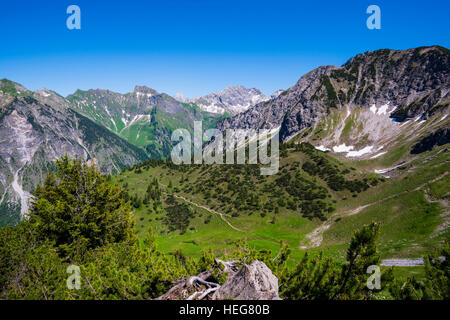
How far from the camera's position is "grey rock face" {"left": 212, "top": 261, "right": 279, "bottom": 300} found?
22.7 ft

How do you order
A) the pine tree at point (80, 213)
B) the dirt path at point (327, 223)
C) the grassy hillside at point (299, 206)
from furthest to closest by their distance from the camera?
the dirt path at point (327, 223) < the grassy hillside at point (299, 206) < the pine tree at point (80, 213)

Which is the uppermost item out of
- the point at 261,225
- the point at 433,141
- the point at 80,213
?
the point at 433,141

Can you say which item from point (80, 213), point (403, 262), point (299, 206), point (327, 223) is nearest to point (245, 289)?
point (80, 213)

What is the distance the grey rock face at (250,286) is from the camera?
6926 mm

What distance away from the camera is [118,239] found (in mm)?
22922

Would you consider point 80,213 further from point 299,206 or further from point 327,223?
point 299,206

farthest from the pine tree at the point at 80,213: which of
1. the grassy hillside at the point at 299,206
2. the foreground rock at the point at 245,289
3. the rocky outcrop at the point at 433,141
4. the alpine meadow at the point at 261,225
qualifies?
the rocky outcrop at the point at 433,141

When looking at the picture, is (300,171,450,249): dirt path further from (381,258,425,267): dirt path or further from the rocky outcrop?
the rocky outcrop

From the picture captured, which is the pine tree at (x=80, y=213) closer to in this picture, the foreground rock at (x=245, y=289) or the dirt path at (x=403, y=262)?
the foreground rock at (x=245, y=289)

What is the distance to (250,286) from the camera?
7.07 meters

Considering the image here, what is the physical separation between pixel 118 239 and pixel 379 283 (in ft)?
70.1

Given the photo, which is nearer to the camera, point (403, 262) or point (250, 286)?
point (250, 286)
